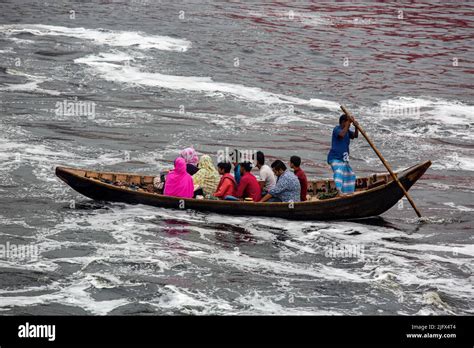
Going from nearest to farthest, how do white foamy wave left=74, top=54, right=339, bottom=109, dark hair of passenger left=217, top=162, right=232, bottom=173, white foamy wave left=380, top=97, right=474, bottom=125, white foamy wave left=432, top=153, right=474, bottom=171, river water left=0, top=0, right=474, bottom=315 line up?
river water left=0, top=0, right=474, bottom=315 → dark hair of passenger left=217, top=162, right=232, bottom=173 → white foamy wave left=432, top=153, right=474, bottom=171 → white foamy wave left=380, top=97, right=474, bottom=125 → white foamy wave left=74, top=54, right=339, bottom=109

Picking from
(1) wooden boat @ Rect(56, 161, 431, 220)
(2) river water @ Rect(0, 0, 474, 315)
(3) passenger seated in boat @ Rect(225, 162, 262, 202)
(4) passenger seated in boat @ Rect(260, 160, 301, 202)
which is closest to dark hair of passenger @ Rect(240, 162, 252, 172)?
(3) passenger seated in boat @ Rect(225, 162, 262, 202)

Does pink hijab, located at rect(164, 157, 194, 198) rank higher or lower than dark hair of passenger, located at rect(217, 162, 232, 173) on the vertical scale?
lower

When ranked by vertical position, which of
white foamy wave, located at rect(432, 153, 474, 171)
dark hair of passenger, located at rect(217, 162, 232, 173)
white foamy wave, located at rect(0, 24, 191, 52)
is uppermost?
white foamy wave, located at rect(0, 24, 191, 52)

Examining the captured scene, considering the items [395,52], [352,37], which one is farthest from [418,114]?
[352,37]

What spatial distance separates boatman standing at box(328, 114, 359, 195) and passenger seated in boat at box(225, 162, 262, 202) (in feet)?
5.33

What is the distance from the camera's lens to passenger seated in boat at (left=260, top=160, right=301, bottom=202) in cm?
1817

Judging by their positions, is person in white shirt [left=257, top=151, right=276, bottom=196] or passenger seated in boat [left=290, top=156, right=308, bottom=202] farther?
person in white shirt [left=257, top=151, right=276, bottom=196]

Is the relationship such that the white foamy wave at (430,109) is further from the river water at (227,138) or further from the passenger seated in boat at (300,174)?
the passenger seated in boat at (300,174)

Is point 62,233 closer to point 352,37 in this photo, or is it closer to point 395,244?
point 395,244

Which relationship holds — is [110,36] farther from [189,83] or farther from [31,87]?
[31,87]

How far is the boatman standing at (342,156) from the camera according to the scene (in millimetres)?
18453

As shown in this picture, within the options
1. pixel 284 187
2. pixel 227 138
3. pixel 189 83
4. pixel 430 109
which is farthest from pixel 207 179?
pixel 189 83

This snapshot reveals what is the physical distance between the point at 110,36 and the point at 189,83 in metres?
7.53

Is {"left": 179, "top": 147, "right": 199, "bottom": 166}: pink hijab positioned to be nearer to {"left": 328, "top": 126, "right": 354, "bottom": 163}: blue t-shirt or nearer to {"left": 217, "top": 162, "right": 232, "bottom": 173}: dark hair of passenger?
{"left": 217, "top": 162, "right": 232, "bottom": 173}: dark hair of passenger
